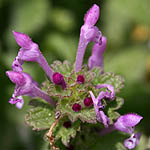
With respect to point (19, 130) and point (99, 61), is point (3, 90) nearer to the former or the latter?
point (19, 130)

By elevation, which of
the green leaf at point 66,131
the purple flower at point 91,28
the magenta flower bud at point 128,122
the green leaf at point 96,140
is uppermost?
the purple flower at point 91,28

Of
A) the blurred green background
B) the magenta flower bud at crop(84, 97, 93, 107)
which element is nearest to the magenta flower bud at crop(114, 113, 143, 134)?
the magenta flower bud at crop(84, 97, 93, 107)

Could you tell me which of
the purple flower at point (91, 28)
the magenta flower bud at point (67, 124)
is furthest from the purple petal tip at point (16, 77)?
the purple flower at point (91, 28)

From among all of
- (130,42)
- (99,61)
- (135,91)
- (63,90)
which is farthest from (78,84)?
(130,42)

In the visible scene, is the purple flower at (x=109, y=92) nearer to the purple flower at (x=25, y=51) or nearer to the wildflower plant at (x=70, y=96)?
the wildflower plant at (x=70, y=96)

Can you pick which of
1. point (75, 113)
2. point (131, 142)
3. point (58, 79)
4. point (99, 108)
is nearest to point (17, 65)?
point (58, 79)
